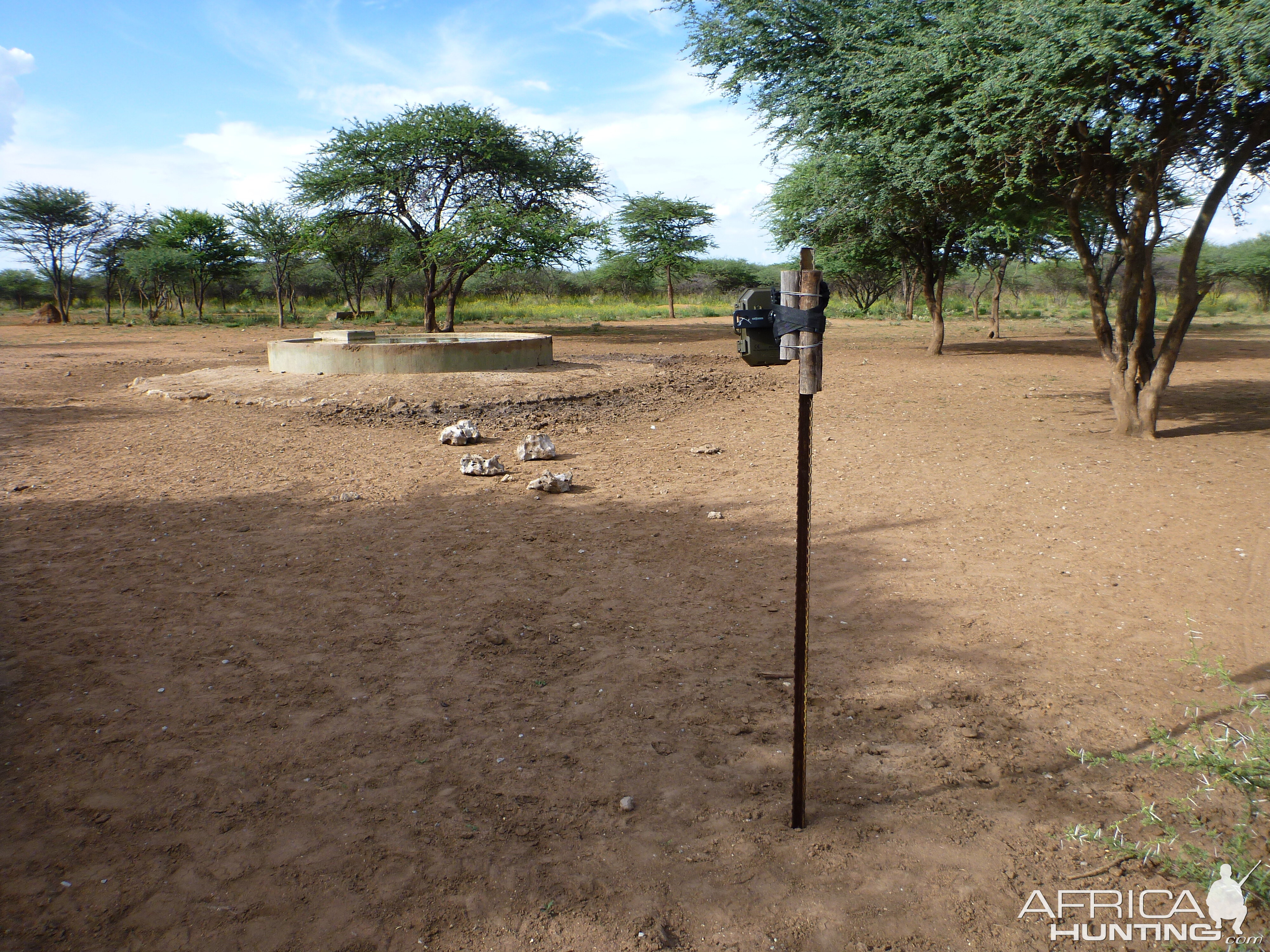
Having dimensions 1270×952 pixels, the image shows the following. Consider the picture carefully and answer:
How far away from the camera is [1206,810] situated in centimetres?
283

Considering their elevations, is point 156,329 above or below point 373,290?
below

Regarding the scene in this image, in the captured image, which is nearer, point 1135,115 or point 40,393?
point 1135,115

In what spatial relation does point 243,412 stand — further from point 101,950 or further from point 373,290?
point 373,290

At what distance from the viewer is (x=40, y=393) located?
12969mm

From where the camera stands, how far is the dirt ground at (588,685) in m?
2.48

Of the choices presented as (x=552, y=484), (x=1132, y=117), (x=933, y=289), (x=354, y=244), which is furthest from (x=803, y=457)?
(x=354, y=244)

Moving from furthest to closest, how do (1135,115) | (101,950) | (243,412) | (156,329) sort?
1. (156,329)
2. (243,412)
3. (1135,115)
4. (101,950)

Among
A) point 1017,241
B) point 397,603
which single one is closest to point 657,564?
point 397,603

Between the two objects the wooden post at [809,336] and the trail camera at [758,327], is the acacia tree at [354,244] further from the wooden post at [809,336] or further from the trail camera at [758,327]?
the wooden post at [809,336]

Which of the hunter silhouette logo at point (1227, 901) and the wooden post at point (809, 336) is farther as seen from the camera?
the wooden post at point (809, 336)

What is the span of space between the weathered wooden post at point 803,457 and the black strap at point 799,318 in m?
0.01

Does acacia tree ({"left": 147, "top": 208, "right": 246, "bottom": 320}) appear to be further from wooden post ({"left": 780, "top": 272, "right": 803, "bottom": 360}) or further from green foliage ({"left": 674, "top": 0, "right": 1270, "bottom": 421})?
wooden post ({"left": 780, "top": 272, "right": 803, "bottom": 360})

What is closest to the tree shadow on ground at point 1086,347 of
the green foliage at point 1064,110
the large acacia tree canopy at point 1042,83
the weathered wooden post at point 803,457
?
the green foliage at point 1064,110

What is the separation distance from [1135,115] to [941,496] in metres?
4.52
